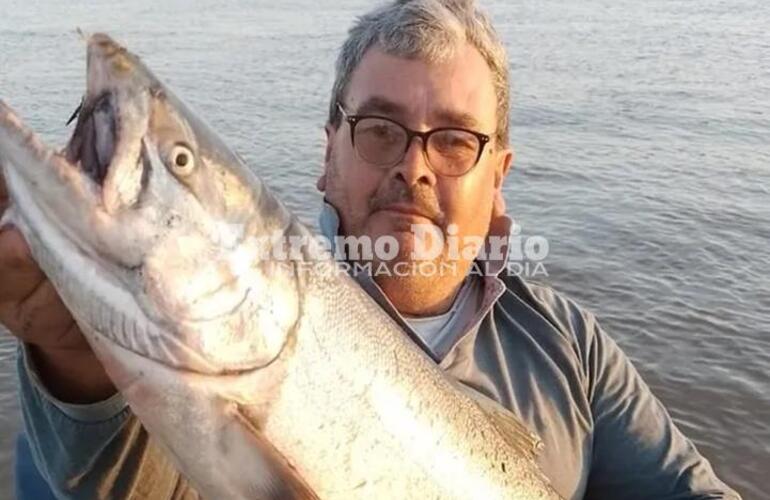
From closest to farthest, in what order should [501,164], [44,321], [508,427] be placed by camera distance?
[44,321], [508,427], [501,164]

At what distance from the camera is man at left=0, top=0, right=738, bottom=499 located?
3.30m

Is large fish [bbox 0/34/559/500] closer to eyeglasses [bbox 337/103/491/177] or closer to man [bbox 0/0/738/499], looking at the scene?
man [bbox 0/0/738/499]

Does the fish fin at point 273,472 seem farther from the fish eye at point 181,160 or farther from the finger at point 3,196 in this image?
the finger at point 3,196

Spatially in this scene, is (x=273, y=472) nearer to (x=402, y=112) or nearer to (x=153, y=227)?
(x=153, y=227)

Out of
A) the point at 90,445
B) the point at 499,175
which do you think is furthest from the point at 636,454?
the point at 90,445

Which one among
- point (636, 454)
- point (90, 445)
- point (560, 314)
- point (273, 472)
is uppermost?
point (273, 472)

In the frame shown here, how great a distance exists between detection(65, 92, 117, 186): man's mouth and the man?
59.7 inches

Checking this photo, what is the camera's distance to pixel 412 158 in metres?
3.38

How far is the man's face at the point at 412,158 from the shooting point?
3359 millimetres

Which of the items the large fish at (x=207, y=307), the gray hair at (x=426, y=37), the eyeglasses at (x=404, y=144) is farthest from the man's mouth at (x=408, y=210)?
the large fish at (x=207, y=307)

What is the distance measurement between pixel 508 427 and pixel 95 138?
1.51 m

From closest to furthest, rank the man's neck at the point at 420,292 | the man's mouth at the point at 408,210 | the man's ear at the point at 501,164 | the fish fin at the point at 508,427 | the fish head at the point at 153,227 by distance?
the fish head at the point at 153,227 → the fish fin at the point at 508,427 → the man's mouth at the point at 408,210 → the man's neck at the point at 420,292 → the man's ear at the point at 501,164

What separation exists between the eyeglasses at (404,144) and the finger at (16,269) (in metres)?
1.66

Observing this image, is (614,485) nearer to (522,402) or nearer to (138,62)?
(522,402)
